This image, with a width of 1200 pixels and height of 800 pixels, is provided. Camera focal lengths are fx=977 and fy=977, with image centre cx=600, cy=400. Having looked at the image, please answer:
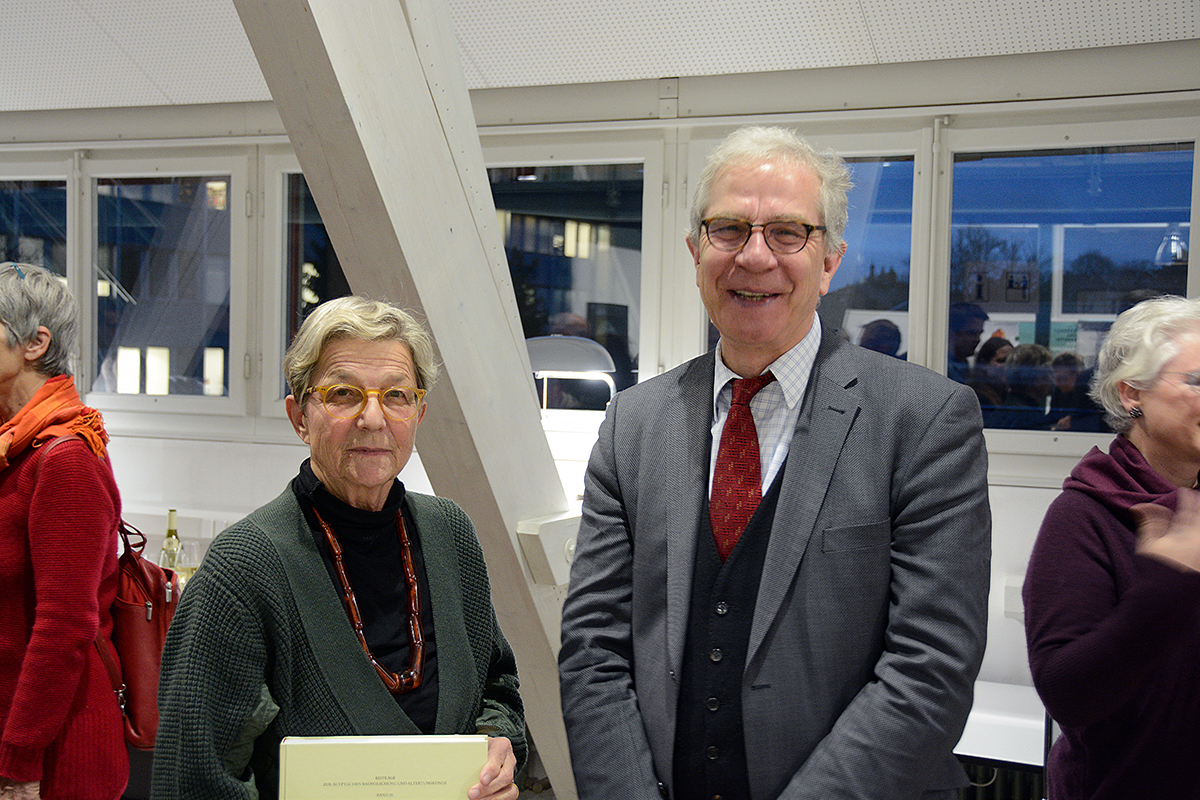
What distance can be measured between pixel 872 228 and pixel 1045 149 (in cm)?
64

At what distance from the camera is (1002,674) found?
135 inches

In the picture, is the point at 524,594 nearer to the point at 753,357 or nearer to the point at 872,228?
the point at 753,357

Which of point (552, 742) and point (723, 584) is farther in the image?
point (552, 742)

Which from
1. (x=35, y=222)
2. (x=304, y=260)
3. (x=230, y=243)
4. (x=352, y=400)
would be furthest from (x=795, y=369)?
(x=35, y=222)

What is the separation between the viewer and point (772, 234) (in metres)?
1.41

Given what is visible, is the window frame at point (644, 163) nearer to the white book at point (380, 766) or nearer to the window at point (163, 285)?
the window at point (163, 285)

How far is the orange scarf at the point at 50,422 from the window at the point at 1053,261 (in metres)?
2.83

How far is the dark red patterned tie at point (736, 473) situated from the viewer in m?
1.40

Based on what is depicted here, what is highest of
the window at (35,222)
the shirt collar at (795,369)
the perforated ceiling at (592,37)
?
the perforated ceiling at (592,37)

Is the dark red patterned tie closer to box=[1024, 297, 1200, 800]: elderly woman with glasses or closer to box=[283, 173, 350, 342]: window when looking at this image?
box=[1024, 297, 1200, 800]: elderly woman with glasses

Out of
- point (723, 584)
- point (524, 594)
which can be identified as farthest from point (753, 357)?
point (524, 594)

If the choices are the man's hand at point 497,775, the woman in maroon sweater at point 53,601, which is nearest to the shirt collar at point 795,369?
the man's hand at point 497,775

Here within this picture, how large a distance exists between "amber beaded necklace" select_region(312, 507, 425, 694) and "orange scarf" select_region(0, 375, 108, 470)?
86 centimetres

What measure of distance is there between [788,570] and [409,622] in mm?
Result: 542
